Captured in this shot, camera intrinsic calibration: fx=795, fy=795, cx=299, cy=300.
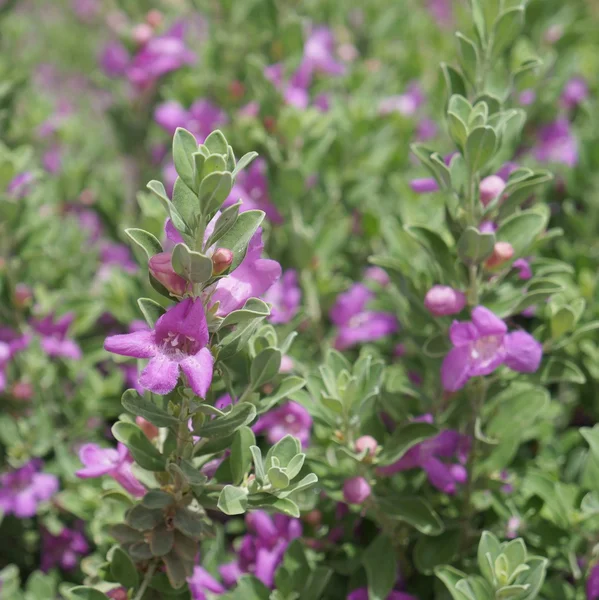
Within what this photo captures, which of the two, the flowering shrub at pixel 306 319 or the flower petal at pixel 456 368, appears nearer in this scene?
the flowering shrub at pixel 306 319

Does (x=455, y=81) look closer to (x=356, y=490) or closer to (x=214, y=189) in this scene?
(x=214, y=189)

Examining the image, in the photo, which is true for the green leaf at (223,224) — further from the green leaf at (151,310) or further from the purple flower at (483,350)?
the purple flower at (483,350)

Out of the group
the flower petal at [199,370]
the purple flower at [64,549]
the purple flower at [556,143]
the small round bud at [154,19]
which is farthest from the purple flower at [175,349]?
the small round bud at [154,19]

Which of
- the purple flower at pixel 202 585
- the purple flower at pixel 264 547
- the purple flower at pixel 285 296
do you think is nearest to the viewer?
the purple flower at pixel 202 585

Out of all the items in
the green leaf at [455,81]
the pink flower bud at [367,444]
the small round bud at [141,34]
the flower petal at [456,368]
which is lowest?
the pink flower bud at [367,444]

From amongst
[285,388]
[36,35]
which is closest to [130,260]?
[285,388]
